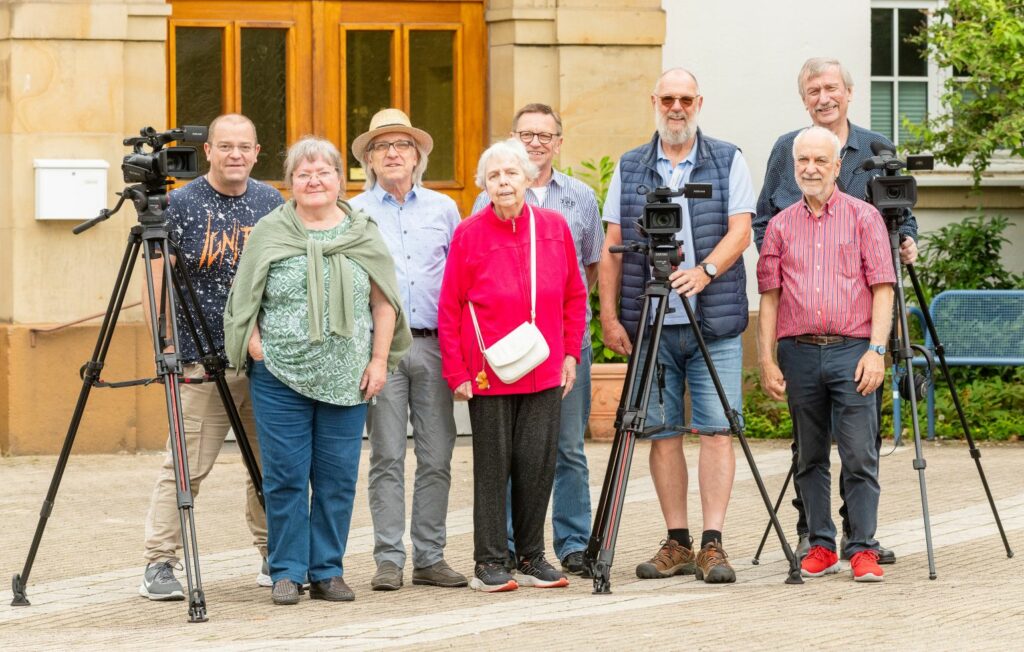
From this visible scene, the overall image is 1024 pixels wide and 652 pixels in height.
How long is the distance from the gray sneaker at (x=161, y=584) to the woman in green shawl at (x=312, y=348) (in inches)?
17.1

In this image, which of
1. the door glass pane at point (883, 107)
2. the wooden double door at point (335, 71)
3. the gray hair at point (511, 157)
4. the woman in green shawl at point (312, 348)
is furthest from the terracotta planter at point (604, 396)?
the woman in green shawl at point (312, 348)

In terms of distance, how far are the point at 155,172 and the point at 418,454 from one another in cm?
→ 167

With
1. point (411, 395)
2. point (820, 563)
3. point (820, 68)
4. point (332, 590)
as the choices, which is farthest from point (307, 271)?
point (820, 68)

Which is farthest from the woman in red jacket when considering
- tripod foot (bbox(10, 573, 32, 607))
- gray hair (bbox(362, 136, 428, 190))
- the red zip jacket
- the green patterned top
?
tripod foot (bbox(10, 573, 32, 607))

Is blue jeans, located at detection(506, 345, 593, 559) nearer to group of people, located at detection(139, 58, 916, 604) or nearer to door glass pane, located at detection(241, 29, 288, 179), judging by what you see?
group of people, located at detection(139, 58, 916, 604)

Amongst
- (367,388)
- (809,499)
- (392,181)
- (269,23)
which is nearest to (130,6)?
(269,23)

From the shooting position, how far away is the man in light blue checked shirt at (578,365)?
788 cm

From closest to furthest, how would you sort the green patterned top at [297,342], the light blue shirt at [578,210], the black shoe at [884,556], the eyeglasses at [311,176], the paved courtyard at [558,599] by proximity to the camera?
1. the paved courtyard at [558,599]
2. the green patterned top at [297,342]
3. the eyeglasses at [311,176]
4. the black shoe at [884,556]
5. the light blue shirt at [578,210]

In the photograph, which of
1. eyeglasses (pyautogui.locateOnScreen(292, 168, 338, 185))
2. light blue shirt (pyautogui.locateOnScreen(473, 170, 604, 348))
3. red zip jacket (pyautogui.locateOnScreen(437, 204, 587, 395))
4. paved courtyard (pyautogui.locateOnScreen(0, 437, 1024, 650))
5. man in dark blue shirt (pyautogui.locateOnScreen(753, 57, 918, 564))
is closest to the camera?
paved courtyard (pyautogui.locateOnScreen(0, 437, 1024, 650))

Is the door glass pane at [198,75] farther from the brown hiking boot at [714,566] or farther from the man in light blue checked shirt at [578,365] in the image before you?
the brown hiking boot at [714,566]

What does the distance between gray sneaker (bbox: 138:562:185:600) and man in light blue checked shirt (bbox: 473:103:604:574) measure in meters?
1.76

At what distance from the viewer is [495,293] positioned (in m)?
7.28

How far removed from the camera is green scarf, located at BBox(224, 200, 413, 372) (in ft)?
22.8

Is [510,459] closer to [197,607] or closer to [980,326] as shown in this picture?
[197,607]
